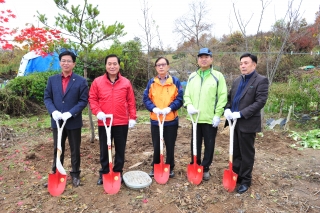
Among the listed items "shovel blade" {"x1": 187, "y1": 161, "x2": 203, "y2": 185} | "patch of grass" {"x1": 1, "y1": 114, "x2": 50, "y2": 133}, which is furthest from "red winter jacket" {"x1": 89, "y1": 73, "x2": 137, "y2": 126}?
"patch of grass" {"x1": 1, "y1": 114, "x2": 50, "y2": 133}

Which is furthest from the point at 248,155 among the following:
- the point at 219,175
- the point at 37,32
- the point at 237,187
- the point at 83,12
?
the point at 37,32

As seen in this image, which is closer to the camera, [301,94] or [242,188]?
[242,188]

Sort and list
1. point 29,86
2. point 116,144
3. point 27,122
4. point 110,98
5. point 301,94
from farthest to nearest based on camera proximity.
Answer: point 29,86 → point 27,122 → point 301,94 → point 116,144 → point 110,98

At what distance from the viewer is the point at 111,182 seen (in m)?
3.02

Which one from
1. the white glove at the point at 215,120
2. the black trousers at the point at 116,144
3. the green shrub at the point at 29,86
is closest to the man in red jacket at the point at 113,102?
the black trousers at the point at 116,144

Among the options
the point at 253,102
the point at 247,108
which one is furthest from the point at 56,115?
the point at 253,102

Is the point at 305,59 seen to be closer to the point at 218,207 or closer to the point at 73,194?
the point at 218,207

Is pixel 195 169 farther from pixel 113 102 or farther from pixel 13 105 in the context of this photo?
pixel 13 105

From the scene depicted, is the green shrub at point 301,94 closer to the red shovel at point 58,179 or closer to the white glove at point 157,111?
the white glove at point 157,111

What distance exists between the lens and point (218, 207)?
2.76m

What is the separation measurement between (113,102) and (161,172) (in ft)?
3.84

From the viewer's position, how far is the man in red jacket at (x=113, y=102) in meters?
2.98

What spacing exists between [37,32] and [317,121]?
7.83 m

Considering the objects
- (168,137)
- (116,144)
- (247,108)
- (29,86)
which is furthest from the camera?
(29,86)
